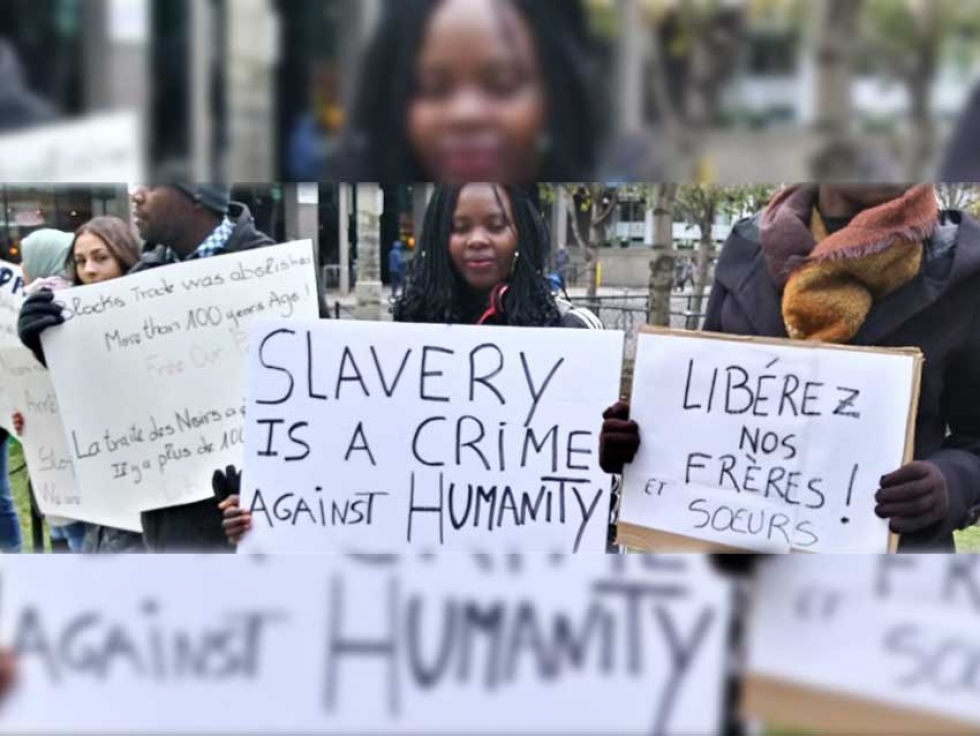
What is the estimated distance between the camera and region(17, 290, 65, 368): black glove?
2711 millimetres

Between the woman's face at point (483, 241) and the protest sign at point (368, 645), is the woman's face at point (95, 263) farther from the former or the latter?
the protest sign at point (368, 645)

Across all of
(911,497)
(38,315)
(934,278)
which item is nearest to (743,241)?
(934,278)

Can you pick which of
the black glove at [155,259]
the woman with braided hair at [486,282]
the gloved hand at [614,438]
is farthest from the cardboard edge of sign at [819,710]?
the black glove at [155,259]

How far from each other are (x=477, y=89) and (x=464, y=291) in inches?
Answer: 43.8

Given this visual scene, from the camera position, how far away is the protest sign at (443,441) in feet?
7.97

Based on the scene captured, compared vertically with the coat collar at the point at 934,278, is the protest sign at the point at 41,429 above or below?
below

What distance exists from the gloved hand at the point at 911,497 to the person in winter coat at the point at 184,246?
4.32ft

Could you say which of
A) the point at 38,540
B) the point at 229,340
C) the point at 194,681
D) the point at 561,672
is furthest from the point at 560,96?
the point at 38,540

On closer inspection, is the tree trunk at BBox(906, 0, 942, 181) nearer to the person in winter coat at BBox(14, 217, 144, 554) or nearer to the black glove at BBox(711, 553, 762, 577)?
the black glove at BBox(711, 553, 762, 577)

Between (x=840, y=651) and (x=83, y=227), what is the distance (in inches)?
70.3

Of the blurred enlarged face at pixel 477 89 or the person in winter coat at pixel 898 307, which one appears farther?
the person in winter coat at pixel 898 307

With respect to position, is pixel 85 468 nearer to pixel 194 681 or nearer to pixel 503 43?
pixel 194 681

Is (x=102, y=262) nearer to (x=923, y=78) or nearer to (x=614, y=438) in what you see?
(x=614, y=438)

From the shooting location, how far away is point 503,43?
54.1 inches
